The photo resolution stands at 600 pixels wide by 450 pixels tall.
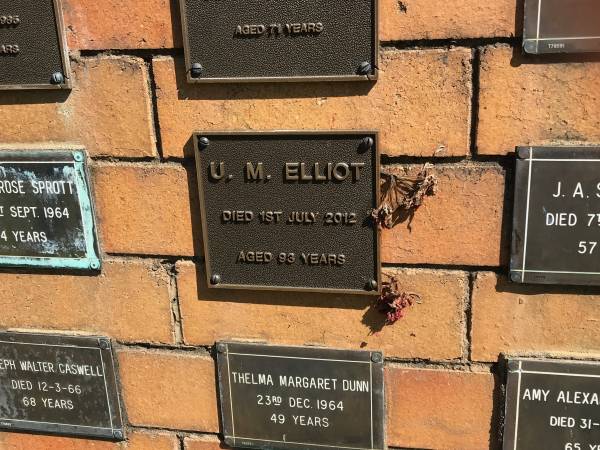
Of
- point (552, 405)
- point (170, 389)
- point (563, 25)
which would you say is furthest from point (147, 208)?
point (552, 405)

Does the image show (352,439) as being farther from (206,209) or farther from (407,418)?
(206,209)

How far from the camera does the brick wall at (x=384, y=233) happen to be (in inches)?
76.5

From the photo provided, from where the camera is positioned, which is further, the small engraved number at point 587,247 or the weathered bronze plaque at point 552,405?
the weathered bronze plaque at point 552,405

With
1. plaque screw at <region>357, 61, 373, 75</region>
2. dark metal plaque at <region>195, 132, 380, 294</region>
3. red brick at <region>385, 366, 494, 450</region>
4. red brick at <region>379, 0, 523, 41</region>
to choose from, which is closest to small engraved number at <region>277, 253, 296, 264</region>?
dark metal plaque at <region>195, 132, 380, 294</region>

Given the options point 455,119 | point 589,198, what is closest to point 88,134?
point 455,119

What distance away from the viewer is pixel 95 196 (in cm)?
230

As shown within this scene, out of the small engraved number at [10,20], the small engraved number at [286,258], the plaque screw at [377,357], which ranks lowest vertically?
the plaque screw at [377,357]

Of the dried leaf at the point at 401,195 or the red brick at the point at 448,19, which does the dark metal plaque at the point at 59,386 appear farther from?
the red brick at the point at 448,19

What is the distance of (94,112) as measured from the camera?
2.22 meters

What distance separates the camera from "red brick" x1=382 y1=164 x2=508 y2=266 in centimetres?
204

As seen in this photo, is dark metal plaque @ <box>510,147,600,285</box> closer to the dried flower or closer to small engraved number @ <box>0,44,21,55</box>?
the dried flower

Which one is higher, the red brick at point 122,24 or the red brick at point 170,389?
the red brick at point 122,24

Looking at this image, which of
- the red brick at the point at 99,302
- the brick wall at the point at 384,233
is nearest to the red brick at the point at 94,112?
the brick wall at the point at 384,233

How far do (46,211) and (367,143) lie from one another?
1316 mm
